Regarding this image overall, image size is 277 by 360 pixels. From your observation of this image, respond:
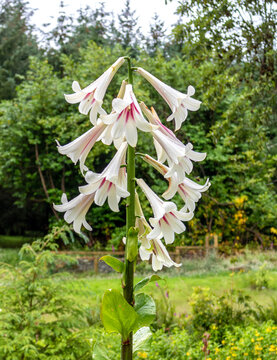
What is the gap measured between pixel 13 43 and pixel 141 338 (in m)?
21.0

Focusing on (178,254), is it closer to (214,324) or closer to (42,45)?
(214,324)

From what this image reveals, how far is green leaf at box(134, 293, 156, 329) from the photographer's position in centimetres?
149

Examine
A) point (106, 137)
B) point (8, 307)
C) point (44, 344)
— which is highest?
point (106, 137)

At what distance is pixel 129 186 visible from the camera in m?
1.48

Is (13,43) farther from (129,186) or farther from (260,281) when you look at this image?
(129,186)

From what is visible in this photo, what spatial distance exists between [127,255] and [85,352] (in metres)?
2.53

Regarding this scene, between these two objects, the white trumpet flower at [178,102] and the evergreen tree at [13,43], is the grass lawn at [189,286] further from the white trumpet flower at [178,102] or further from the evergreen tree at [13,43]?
the evergreen tree at [13,43]

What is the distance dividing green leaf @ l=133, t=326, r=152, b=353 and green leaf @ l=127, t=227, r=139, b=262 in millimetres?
446

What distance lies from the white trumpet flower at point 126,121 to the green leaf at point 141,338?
832mm

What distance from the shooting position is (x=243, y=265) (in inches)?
362

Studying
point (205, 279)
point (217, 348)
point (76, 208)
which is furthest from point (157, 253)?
point (205, 279)

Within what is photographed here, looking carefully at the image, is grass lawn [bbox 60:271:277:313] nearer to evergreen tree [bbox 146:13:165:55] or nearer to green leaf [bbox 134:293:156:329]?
green leaf [bbox 134:293:156:329]

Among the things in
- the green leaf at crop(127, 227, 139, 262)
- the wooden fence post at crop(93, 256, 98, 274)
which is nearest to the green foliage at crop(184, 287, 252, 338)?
the green leaf at crop(127, 227, 139, 262)

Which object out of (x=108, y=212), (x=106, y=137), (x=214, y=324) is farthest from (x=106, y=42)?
(x=106, y=137)
